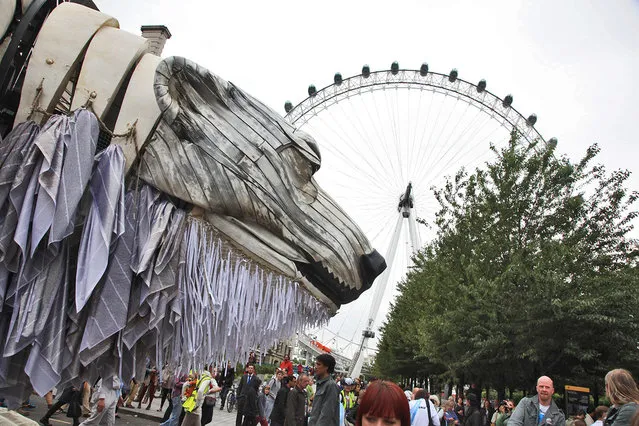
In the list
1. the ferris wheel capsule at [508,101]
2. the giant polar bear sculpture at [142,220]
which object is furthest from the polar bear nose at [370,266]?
the ferris wheel capsule at [508,101]

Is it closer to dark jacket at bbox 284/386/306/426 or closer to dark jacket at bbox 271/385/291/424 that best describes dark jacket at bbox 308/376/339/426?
dark jacket at bbox 284/386/306/426

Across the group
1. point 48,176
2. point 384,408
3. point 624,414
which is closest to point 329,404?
→ point 624,414

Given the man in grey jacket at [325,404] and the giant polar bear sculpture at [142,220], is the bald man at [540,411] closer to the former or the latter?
the man in grey jacket at [325,404]

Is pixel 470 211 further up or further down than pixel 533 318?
further up

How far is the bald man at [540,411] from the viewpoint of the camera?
3.48 m

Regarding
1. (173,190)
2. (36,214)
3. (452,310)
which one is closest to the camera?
(36,214)

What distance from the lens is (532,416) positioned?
352 centimetres

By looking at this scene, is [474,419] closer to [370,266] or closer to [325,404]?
[325,404]

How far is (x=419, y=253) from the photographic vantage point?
19938 mm

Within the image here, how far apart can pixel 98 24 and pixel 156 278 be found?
2.72 feet

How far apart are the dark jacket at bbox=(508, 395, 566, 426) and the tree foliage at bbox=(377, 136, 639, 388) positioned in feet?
19.5

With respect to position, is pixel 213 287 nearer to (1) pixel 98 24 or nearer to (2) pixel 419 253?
(1) pixel 98 24

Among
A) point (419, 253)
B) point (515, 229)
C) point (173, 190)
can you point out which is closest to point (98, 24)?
point (173, 190)

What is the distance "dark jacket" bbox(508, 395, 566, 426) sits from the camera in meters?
3.47
